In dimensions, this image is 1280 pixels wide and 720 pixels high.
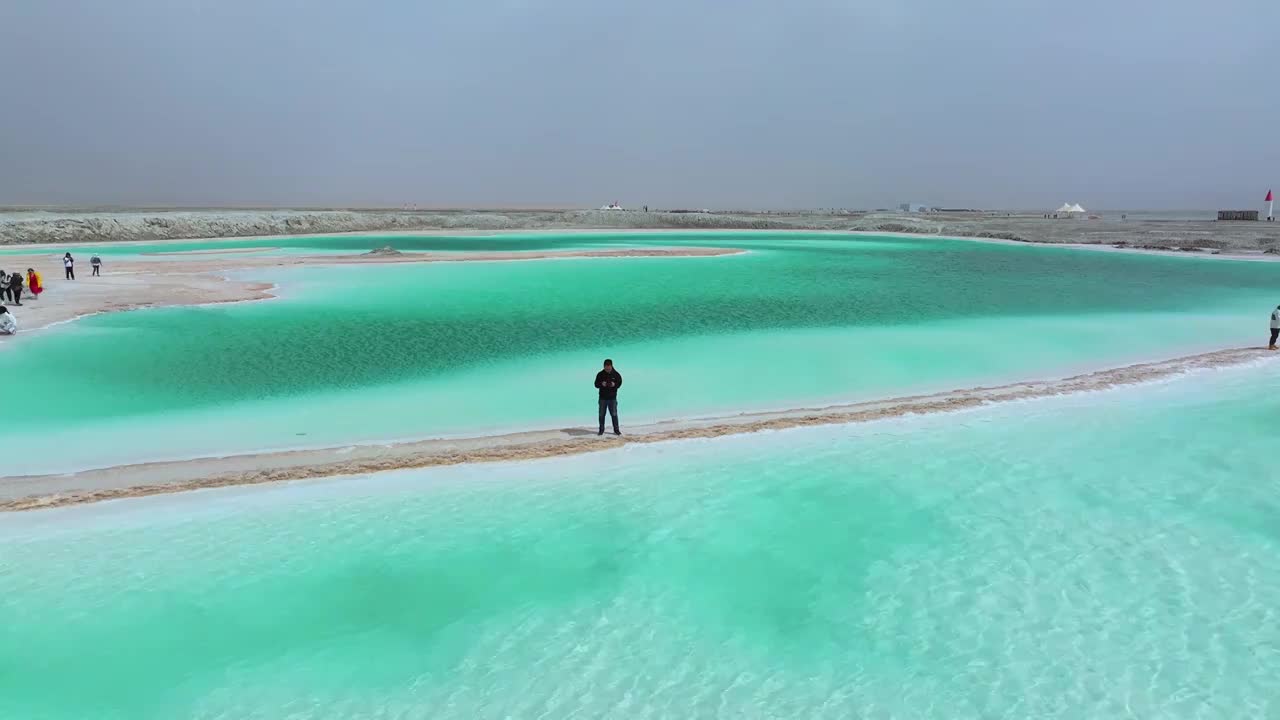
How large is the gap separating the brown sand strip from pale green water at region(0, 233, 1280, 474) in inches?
30.0

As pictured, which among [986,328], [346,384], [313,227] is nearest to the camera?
[346,384]

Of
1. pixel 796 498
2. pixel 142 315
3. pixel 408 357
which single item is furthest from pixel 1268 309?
pixel 142 315

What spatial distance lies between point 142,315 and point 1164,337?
30855mm

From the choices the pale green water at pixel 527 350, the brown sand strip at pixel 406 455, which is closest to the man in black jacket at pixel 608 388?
the brown sand strip at pixel 406 455

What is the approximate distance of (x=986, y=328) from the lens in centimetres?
2462

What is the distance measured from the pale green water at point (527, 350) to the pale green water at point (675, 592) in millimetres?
3197

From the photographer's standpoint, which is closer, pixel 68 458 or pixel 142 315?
pixel 68 458

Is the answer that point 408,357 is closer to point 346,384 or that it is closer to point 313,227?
point 346,384

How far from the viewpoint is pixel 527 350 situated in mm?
20469

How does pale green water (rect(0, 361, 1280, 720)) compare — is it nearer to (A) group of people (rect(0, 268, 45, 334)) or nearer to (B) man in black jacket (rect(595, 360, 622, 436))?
(B) man in black jacket (rect(595, 360, 622, 436))

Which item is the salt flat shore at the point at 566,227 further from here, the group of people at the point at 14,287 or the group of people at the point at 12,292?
the group of people at the point at 14,287

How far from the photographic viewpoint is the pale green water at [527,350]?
13852mm

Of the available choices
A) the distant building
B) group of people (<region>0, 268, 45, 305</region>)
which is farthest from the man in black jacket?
the distant building

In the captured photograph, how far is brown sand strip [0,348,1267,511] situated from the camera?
34.3ft
